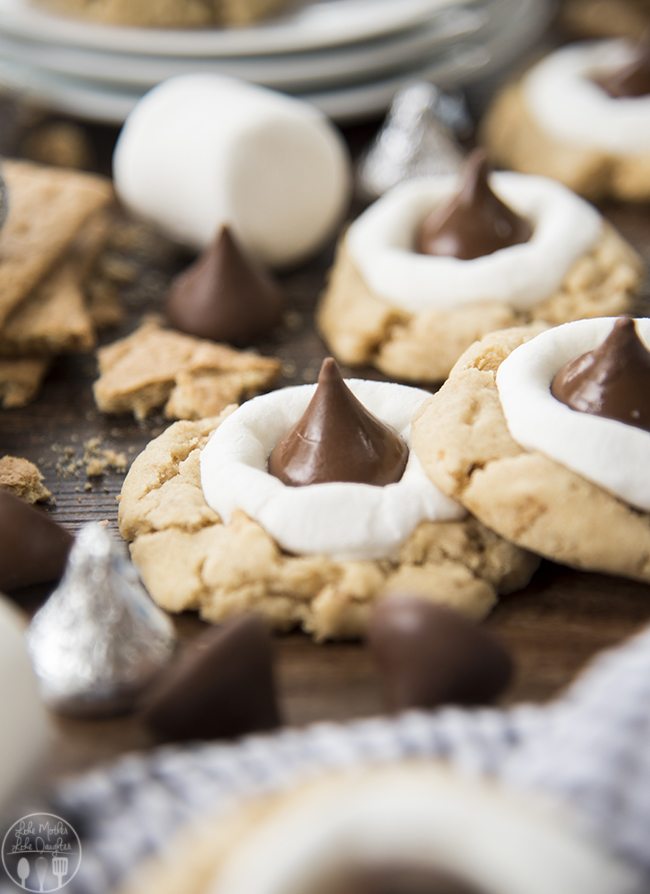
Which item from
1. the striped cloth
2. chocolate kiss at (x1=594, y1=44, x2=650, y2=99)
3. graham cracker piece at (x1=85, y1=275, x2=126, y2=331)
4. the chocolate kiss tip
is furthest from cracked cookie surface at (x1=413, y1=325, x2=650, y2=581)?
chocolate kiss at (x1=594, y1=44, x2=650, y2=99)

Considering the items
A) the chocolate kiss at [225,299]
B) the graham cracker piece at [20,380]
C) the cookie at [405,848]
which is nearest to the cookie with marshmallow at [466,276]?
the chocolate kiss at [225,299]

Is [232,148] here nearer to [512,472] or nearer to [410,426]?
[410,426]

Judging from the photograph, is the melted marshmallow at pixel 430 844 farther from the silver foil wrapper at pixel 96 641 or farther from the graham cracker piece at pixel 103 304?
the graham cracker piece at pixel 103 304

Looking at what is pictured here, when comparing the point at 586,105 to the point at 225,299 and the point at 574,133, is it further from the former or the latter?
the point at 225,299

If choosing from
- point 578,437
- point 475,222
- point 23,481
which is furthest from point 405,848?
point 475,222

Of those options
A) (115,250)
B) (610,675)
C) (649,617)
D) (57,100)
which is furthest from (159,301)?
(610,675)

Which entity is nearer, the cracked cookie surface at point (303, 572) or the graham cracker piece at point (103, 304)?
the cracked cookie surface at point (303, 572)
